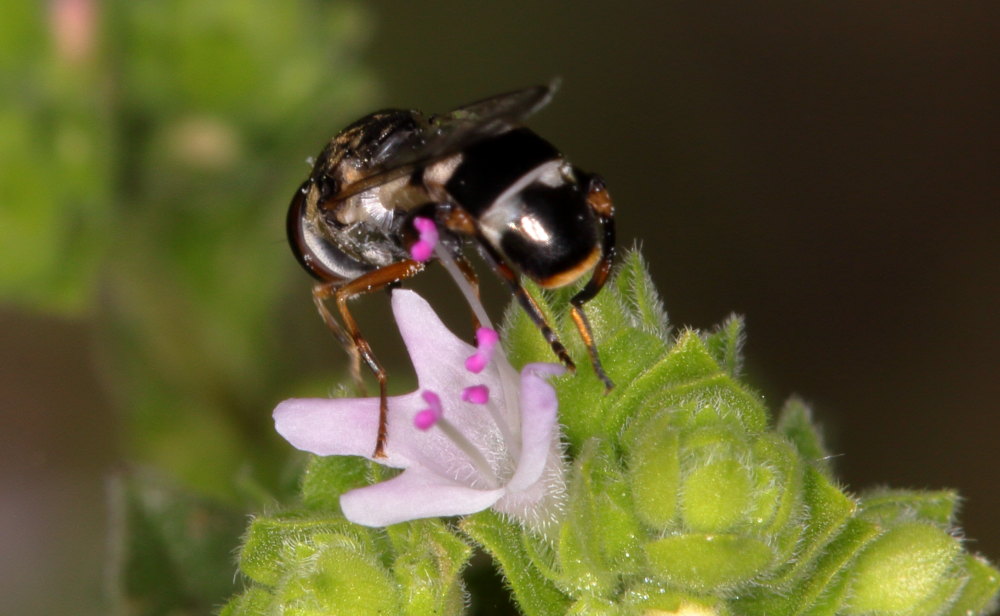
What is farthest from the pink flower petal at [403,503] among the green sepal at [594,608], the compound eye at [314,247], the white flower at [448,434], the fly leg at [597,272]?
the compound eye at [314,247]

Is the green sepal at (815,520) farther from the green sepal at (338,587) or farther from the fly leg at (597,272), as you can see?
the green sepal at (338,587)

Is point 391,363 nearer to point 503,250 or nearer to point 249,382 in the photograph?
point 249,382

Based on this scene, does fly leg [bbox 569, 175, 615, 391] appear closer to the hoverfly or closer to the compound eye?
the hoverfly

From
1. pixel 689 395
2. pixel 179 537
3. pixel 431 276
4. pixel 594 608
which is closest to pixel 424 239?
pixel 689 395

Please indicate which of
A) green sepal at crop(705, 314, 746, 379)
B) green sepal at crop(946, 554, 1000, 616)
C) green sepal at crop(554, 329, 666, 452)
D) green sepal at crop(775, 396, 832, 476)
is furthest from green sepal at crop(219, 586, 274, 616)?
green sepal at crop(946, 554, 1000, 616)

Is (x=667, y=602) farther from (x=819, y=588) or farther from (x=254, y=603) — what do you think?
(x=254, y=603)
